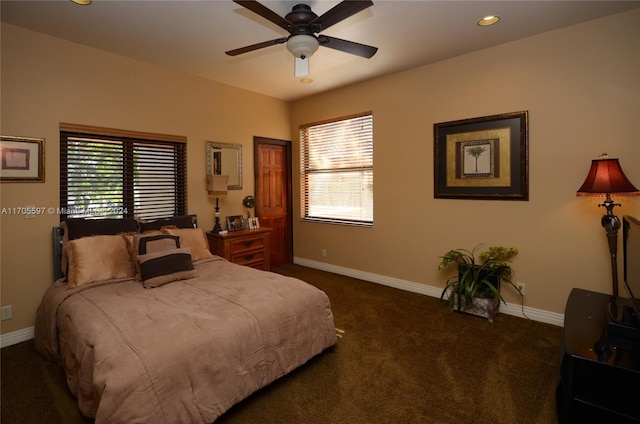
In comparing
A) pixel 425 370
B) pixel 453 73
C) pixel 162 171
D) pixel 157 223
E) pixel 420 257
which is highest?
pixel 453 73

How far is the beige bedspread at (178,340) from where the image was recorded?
62.0 inches

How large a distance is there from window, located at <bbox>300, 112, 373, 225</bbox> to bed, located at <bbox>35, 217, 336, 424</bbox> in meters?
2.19

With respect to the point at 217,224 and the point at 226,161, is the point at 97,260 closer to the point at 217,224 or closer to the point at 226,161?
the point at 217,224

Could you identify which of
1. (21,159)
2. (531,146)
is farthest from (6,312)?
(531,146)

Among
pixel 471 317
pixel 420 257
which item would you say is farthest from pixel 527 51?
pixel 471 317

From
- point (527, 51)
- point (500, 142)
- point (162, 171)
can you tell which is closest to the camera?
point (527, 51)

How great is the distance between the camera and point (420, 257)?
4031mm

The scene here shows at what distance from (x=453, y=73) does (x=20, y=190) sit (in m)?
4.44

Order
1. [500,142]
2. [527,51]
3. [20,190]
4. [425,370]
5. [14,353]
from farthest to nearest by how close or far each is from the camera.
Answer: [500,142], [527,51], [20,190], [14,353], [425,370]

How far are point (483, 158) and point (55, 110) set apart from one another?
4.29m

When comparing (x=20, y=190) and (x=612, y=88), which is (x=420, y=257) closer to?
(x=612, y=88)

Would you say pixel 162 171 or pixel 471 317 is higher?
pixel 162 171

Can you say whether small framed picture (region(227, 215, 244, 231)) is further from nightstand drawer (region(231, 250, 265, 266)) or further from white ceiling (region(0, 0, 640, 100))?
white ceiling (region(0, 0, 640, 100))

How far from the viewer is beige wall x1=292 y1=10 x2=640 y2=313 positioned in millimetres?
2775
